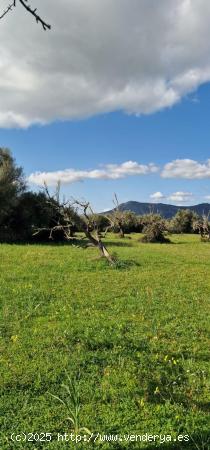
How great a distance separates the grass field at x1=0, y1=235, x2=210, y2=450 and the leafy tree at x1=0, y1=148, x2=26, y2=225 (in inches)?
1014

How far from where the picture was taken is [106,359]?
969 cm

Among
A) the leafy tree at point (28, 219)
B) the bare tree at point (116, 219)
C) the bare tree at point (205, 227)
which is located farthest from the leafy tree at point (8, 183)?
the bare tree at point (205, 227)

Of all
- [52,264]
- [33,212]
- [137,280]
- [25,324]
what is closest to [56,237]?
[33,212]

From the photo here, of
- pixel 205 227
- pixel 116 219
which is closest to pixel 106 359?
pixel 116 219

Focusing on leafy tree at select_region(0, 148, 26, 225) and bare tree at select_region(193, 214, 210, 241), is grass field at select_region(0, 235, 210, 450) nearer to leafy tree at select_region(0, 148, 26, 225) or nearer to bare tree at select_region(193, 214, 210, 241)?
leafy tree at select_region(0, 148, 26, 225)

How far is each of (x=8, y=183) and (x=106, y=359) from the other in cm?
3691

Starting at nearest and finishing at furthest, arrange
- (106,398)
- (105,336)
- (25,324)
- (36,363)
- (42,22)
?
1. (42,22)
2. (106,398)
3. (36,363)
4. (105,336)
5. (25,324)

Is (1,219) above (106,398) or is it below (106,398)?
above

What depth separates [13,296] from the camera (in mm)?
15477

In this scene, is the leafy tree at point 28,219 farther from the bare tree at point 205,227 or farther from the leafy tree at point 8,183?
the bare tree at point 205,227

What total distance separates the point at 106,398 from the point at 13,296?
8281 millimetres

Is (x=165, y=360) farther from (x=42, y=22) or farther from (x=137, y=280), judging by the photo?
(x=137, y=280)

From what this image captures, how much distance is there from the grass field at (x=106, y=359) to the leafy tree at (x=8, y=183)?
25768 mm

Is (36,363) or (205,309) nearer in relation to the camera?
(36,363)
